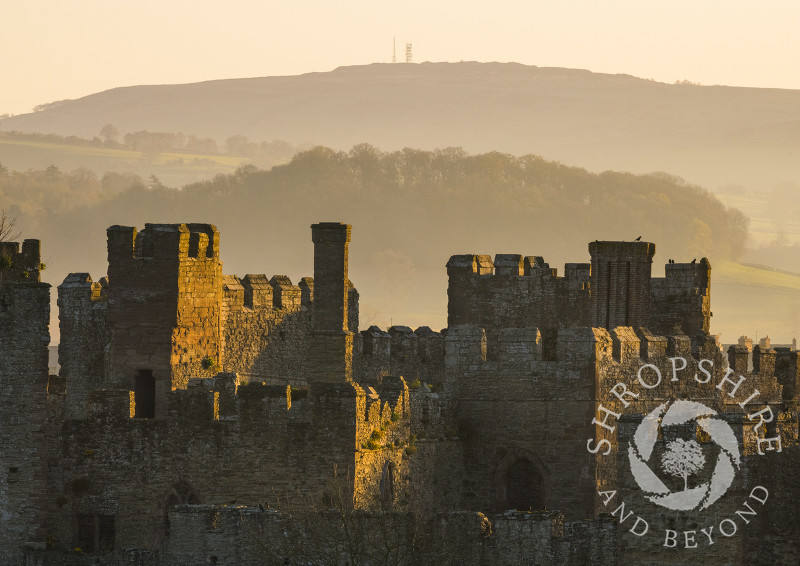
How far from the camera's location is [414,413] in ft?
184

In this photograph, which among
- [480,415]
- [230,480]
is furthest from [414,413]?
[230,480]

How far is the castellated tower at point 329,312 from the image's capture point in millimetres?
55938

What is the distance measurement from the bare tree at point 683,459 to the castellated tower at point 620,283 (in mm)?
13347

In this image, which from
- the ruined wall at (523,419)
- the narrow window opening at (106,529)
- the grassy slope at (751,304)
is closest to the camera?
the narrow window opening at (106,529)

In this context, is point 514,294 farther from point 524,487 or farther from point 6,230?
point 6,230

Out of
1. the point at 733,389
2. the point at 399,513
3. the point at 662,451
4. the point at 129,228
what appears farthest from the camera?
the point at 733,389

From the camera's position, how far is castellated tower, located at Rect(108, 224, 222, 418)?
180 feet

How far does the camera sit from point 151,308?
180 feet

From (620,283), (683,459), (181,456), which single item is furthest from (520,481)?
(181,456)

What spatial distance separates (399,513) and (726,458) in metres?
9.06

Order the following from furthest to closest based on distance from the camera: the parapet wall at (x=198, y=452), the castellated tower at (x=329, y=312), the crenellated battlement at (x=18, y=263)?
the castellated tower at (x=329, y=312), the parapet wall at (x=198, y=452), the crenellated battlement at (x=18, y=263)

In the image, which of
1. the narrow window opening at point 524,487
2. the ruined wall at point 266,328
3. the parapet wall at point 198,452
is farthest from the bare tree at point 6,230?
the narrow window opening at point 524,487

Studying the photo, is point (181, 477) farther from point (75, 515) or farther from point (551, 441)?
point (551, 441)

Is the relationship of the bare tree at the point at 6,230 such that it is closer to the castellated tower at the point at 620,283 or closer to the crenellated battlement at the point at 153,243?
the crenellated battlement at the point at 153,243
